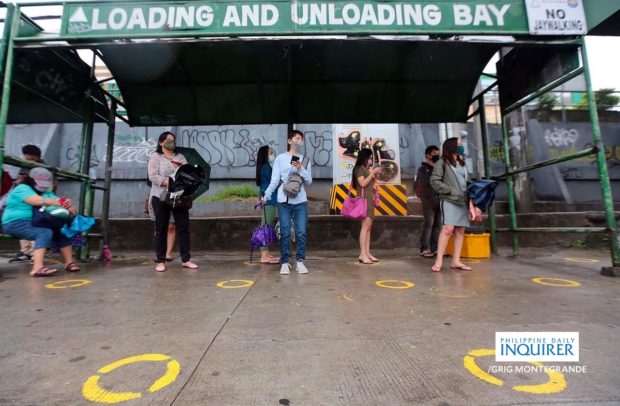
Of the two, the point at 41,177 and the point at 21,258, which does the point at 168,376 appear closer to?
the point at 41,177

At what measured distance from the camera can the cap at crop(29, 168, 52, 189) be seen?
391 centimetres

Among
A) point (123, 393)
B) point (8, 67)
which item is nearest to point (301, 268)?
point (123, 393)

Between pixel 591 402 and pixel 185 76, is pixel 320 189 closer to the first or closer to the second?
pixel 185 76

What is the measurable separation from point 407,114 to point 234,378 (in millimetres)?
5127

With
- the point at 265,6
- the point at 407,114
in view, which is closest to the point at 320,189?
the point at 407,114

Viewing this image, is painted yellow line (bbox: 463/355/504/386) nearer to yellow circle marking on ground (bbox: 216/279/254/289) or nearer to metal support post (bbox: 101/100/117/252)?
yellow circle marking on ground (bbox: 216/279/254/289)

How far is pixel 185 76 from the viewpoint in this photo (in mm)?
4992

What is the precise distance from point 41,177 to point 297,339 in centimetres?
390

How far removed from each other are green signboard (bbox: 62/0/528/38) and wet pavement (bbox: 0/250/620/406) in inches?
105

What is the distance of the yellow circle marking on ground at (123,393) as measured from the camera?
1.33 metres

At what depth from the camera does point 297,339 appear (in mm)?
1884

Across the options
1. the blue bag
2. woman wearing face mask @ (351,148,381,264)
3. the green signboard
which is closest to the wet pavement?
the blue bag

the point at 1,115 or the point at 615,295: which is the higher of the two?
the point at 1,115

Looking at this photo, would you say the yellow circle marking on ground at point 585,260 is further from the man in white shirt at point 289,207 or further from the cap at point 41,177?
the cap at point 41,177
